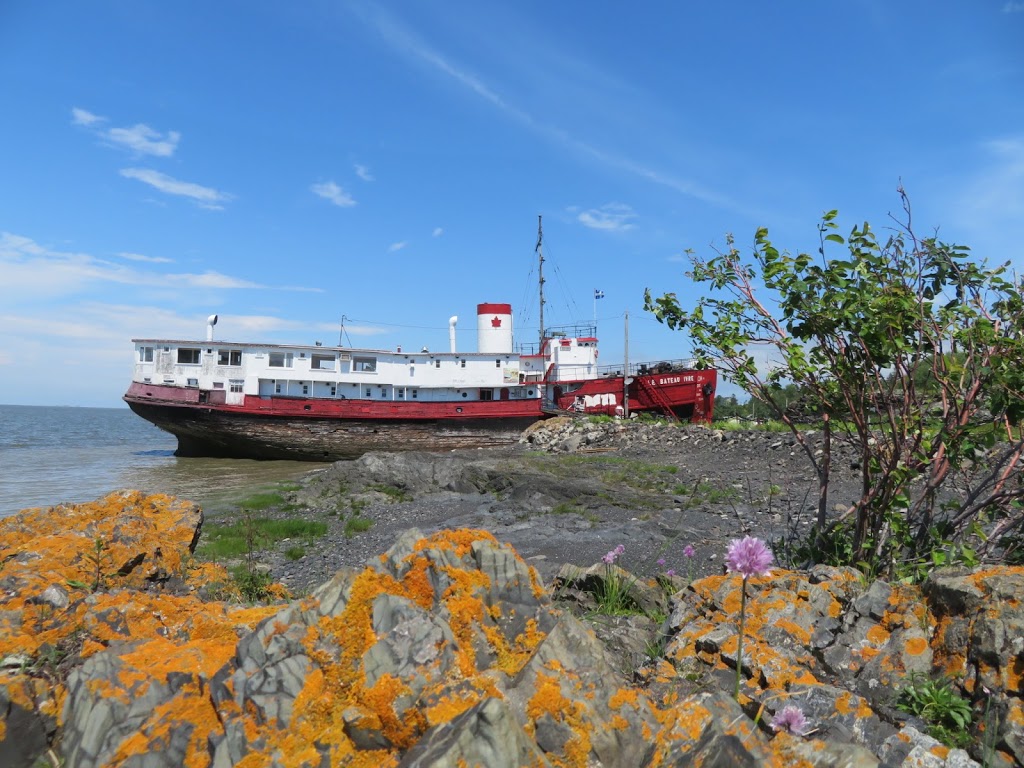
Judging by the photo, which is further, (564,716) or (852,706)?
(852,706)

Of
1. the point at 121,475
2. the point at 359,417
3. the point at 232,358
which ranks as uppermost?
the point at 232,358

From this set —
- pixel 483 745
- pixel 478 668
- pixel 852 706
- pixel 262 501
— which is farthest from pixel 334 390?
pixel 483 745

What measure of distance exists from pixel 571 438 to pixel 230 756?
28.0 m

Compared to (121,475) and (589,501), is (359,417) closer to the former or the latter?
(121,475)

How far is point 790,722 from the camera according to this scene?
7.92ft

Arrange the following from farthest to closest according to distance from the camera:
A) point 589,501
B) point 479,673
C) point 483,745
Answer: point 589,501
point 479,673
point 483,745

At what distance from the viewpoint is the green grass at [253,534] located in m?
10.4

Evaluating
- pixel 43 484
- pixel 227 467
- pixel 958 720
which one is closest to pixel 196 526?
pixel 958 720

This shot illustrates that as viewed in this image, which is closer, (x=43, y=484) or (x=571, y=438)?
(x=43, y=484)

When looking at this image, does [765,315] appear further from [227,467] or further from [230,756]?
[227,467]

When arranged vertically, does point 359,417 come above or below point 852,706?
below

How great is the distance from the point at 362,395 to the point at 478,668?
32.2 metres

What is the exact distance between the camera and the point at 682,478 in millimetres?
18484

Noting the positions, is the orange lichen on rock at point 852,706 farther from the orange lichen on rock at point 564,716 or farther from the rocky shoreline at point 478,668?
the orange lichen on rock at point 564,716
